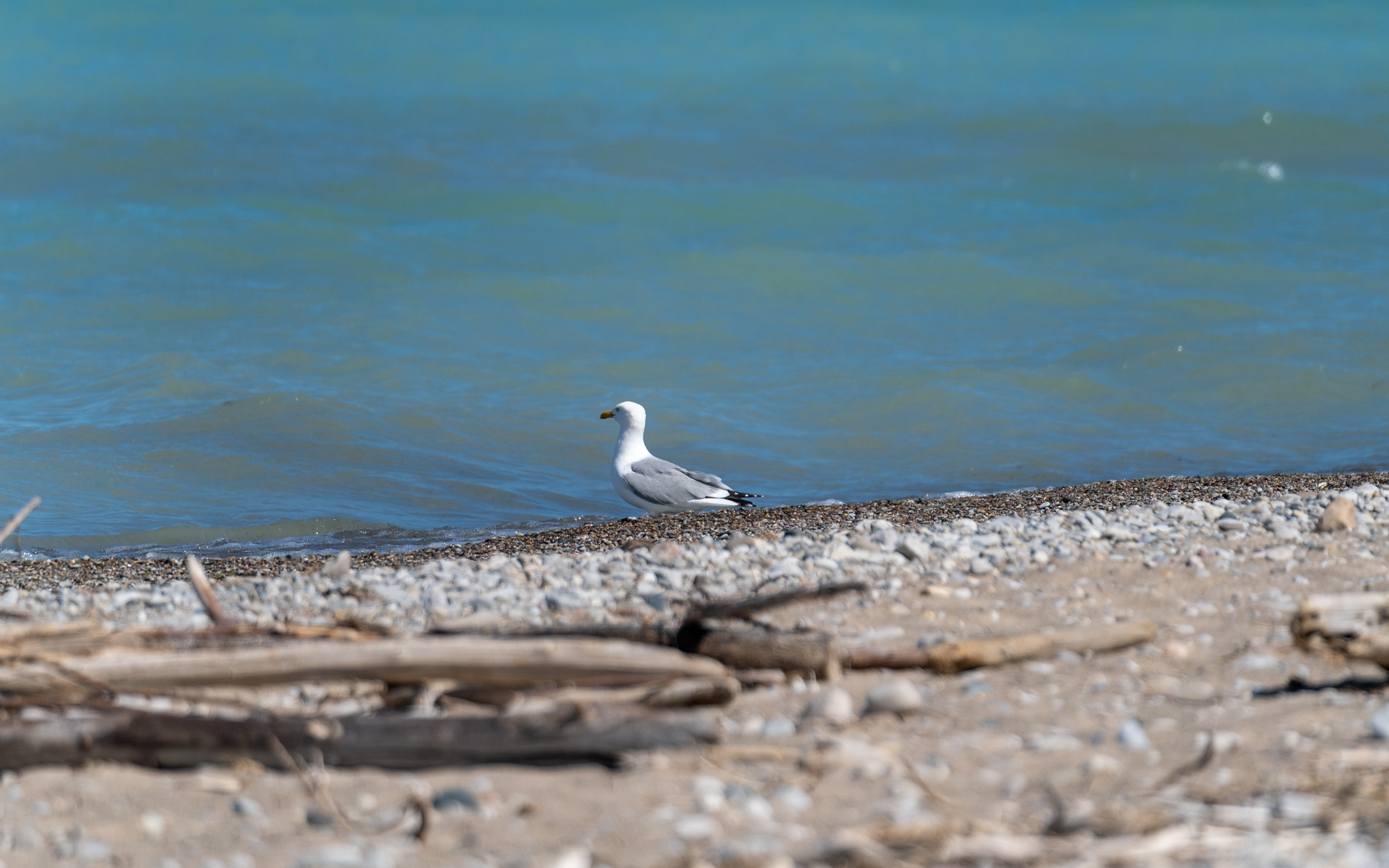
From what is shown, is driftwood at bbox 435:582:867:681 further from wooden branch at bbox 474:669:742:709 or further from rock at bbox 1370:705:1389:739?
rock at bbox 1370:705:1389:739

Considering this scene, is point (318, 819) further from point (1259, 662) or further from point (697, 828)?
point (1259, 662)

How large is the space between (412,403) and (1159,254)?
1155 centimetres

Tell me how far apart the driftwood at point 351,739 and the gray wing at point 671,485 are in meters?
5.08

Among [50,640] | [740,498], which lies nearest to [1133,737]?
[50,640]

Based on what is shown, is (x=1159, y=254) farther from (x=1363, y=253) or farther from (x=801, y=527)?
(x=801, y=527)

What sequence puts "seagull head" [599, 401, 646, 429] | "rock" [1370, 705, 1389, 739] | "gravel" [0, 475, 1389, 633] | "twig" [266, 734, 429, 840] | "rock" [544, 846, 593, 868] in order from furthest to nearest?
"seagull head" [599, 401, 646, 429], "gravel" [0, 475, 1389, 633], "rock" [1370, 705, 1389, 739], "twig" [266, 734, 429, 840], "rock" [544, 846, 593, 868]

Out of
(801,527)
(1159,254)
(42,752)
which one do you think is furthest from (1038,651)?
(1159,254)

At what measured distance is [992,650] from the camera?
353cm

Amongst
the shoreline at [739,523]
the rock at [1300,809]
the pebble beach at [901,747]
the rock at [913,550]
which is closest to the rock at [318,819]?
the pebble beach at [901,747]

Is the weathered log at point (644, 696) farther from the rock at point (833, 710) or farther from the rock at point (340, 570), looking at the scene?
the rock at point (340, 570)

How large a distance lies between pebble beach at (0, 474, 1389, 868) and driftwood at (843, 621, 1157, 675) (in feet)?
0.12

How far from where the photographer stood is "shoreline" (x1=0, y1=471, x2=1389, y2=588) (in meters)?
6.55

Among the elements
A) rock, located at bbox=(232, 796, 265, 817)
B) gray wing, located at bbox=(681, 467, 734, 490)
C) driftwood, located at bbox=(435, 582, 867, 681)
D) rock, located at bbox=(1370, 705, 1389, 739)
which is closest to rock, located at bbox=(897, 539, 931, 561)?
driftwood, located at bbox=(435, 582, 867, 681)

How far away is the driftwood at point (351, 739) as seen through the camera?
289 centimetres
